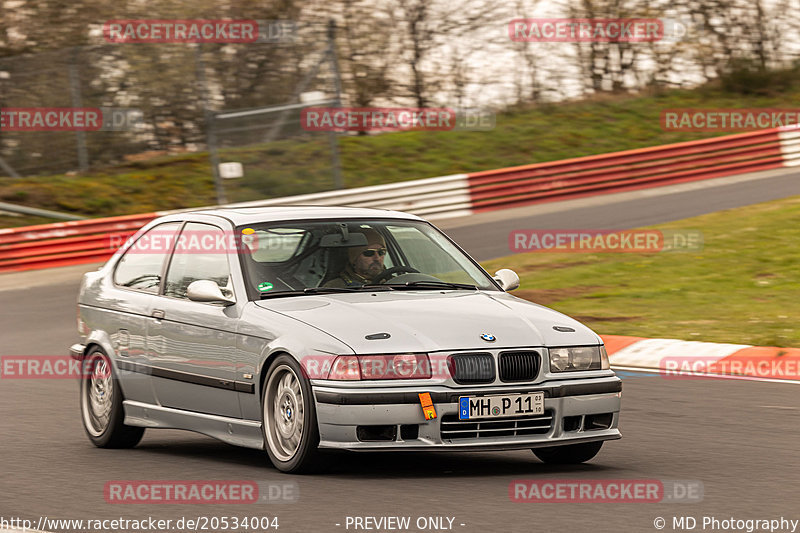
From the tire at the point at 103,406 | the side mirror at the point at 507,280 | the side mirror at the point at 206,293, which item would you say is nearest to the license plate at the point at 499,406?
the side mirror at the point at 507,280

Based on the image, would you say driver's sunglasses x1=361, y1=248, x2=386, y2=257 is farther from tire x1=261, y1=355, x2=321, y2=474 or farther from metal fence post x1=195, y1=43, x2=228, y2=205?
metal fence post x1=195, y1=43, x2=228, y2=205

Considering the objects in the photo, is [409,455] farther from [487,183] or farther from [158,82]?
[158,82]

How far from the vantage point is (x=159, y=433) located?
32.6 feet

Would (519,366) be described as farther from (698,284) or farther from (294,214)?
(698,284)

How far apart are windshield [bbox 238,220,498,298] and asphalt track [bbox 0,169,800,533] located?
101 cm

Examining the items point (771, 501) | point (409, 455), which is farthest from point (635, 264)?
point (771, 501)

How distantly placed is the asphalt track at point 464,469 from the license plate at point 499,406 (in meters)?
0.34

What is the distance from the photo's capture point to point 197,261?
8430 millimetres

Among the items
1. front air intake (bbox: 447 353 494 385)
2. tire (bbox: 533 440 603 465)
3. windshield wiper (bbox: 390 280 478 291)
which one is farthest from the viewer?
windshield wiper (bbox: 390 280 478 291)

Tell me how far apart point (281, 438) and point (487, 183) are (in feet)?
62.4

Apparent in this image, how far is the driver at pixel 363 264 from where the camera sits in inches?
313

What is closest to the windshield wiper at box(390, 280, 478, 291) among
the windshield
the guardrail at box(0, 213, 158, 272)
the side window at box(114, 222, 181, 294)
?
the windshield

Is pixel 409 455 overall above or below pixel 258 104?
below

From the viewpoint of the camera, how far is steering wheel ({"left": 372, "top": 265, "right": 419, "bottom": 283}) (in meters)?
8.06
